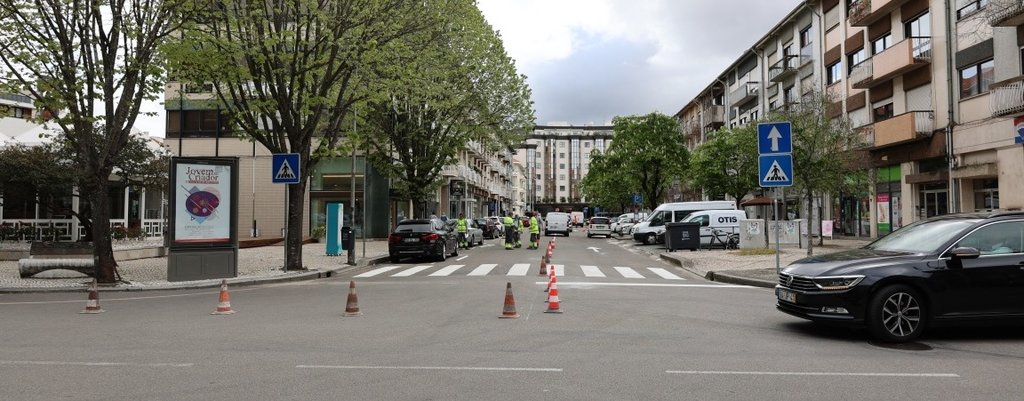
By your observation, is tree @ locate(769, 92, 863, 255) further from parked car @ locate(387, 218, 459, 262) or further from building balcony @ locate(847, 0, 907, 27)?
parked car @ locate(387, 218, 459, 262)

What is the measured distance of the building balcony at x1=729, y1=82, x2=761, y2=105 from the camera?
1838 inches

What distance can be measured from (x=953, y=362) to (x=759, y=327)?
7.78 ft

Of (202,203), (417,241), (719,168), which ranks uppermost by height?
(719,168)

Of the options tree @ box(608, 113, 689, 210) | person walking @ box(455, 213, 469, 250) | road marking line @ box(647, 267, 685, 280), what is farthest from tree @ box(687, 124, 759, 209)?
road marking line @ box(647, 267, 685, 280)

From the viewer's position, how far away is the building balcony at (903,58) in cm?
2570

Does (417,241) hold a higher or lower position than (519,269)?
higher

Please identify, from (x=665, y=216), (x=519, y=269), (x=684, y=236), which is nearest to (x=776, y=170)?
(x=519, y=269)

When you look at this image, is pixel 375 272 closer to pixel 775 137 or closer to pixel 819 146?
pixel 775 137

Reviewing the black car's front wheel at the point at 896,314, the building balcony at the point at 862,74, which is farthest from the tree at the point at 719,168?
the black car's front wheel at the point at 896,314

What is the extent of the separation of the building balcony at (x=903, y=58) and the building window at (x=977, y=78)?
1786 millimetres

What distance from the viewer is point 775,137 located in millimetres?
13844

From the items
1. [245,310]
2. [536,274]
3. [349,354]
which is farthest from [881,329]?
[536,274]

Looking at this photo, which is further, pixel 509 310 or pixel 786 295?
pixel 509 310

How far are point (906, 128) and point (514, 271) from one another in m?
18.2
